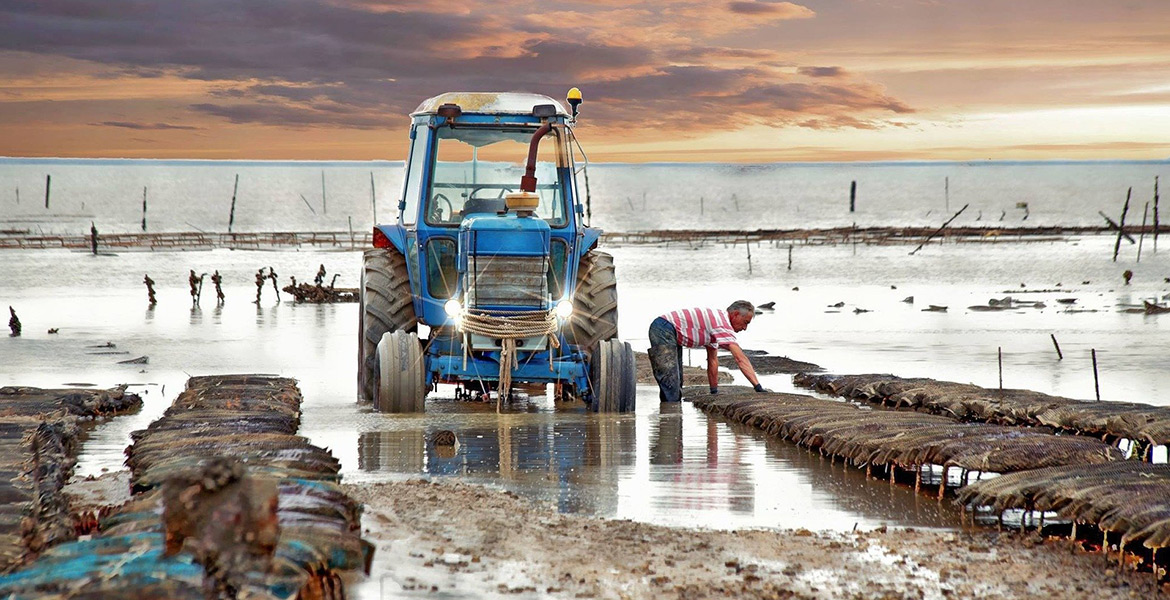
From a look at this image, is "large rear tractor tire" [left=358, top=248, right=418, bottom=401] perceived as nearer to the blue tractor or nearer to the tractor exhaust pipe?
the blue tractor

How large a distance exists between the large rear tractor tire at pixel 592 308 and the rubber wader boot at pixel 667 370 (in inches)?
24.2

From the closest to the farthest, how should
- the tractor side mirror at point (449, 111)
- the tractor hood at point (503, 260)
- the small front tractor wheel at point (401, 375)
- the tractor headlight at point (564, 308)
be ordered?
the small front tractor wheel at point (401, 375)
the tractor hood at point (503, 260)
the tractor headlight at point (564, 308)
the tractor side mirror at point (449, 111)

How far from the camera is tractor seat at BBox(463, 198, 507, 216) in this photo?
1210cm

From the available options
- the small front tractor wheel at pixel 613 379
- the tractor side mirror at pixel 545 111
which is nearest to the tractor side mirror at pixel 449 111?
the tractor side mirror at pixel 545 111

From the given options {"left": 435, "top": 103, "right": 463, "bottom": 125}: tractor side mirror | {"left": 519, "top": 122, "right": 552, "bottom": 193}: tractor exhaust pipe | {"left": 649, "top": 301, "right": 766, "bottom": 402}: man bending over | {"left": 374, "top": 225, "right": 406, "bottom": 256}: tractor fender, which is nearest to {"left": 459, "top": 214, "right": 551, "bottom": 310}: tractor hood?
{"left": 519, "top": 122, "right": 552, "bottom": 193}: tractor exhaust pipe

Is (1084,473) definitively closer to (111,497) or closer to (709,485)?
(709,485)

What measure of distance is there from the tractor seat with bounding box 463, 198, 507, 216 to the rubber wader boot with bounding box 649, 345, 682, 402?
6.77 feet

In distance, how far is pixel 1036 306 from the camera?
2747 cm

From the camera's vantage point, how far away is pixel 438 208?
1205 centimetres

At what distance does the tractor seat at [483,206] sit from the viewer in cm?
1210

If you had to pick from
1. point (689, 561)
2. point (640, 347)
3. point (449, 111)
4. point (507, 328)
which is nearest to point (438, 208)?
point (449, 111)

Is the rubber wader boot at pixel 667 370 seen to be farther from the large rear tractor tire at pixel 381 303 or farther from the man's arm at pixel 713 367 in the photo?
the large rear tractor tire at pixel 381 303

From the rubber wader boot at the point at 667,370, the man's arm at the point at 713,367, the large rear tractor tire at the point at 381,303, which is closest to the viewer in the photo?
the large rear tractor tire at the point at 381,303

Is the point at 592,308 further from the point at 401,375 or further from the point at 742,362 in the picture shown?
the point at 401,375
